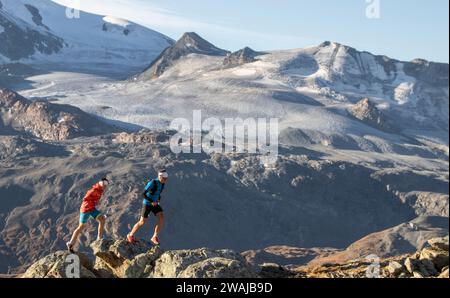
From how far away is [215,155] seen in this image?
182000 millimetres

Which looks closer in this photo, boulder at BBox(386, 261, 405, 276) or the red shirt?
boulder at BBox(386, 261, 405, 276)

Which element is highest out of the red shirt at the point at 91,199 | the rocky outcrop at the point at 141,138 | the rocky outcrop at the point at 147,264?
the red shirt at the point at 91,199

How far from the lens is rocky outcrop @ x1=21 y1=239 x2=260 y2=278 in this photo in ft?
65.3

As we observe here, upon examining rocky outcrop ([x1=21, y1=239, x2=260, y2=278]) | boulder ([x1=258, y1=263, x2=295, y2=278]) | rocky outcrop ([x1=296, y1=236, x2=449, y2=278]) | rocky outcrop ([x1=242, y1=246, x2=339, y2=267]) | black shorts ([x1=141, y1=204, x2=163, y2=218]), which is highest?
black shorts ([x1=141, y1=204, x2=163, y2=218])

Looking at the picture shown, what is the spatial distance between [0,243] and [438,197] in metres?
93.1

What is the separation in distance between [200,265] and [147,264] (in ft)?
10.0

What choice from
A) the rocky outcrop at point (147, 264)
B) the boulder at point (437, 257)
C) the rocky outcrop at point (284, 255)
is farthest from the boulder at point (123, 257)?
the rocky outcrop at point (284, 255)

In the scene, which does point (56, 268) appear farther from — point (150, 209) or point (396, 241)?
point (396, 241)

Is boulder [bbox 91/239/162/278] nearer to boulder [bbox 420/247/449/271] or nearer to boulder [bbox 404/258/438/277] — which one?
boulder [bbox 404/258/438/277]

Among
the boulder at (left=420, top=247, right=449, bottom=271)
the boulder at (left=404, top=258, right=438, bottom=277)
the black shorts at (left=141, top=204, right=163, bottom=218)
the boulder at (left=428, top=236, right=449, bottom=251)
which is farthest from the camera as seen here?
the boulder at (left=428, top=236, right=449, bottom=251)

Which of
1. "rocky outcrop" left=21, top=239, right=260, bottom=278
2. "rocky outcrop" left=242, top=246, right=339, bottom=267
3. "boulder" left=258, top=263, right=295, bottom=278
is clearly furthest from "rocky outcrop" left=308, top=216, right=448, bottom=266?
"rocky outcrop" left=21, top=239, right=260, bottom=278

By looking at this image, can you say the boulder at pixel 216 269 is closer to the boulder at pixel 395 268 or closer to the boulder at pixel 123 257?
the boulder at pixel 123 257

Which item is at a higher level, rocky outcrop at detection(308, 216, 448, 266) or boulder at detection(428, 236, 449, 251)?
boulder at detection(428, 236, 449, 251)

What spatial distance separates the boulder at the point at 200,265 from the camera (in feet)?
64.6
